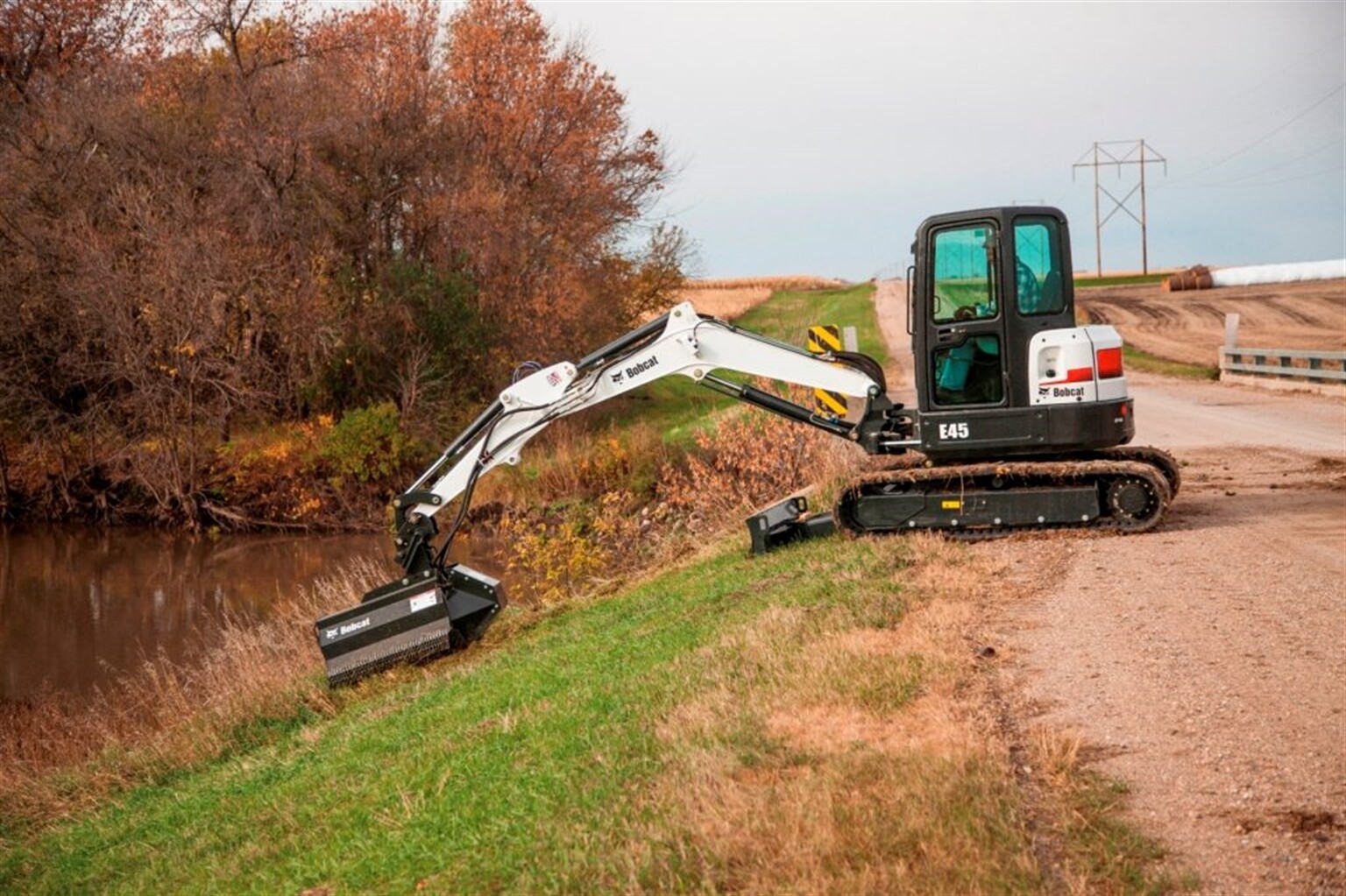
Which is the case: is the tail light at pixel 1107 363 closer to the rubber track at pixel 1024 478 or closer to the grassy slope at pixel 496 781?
the rubber track at pixel 1024 478

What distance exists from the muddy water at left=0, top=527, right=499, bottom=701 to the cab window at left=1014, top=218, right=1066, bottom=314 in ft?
44.3

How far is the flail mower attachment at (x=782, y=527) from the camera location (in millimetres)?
15758

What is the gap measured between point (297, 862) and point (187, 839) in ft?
8.44

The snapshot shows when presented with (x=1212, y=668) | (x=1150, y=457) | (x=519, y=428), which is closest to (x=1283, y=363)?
(x=1150, y=457)

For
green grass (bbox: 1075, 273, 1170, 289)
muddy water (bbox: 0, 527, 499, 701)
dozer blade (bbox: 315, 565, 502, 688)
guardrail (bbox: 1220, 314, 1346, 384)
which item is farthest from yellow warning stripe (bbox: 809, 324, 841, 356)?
green grass (bbox: 1075, 273, 1170, 289)

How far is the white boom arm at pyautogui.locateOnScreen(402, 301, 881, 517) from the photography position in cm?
1451

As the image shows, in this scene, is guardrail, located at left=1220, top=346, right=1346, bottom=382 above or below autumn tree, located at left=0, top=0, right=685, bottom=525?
below

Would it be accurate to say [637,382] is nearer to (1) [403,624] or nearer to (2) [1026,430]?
(1) [403,624]

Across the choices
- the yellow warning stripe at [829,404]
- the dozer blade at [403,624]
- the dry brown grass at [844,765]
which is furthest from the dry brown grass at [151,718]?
the dry brown grass at [844,765]

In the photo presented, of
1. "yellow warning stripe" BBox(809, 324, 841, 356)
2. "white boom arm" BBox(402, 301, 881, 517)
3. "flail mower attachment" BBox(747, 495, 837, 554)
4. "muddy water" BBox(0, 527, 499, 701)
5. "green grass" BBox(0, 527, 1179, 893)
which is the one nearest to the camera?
"green grass" BBox(0, 527, 1179, 893)

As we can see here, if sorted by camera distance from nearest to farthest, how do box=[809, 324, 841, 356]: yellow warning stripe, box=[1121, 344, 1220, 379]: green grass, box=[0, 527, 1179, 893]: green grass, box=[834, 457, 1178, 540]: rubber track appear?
box=[0, 527, 1179, 893]: green grass, box=[834, 457, 1178, 540]: rubber track, box=[809, 324, 841, 356]: yellow warning stripe, box=[1121, 344, 1220, 379]: green grass

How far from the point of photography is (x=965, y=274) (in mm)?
14117

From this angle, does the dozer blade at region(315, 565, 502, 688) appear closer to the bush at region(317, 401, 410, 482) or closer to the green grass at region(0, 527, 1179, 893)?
the green grass at region(0, 527, 1179, 893)

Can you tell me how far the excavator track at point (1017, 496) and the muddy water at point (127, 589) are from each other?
38.7ft
